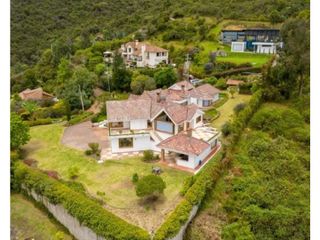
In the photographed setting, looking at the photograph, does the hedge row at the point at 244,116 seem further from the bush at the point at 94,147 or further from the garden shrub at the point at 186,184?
the bush at the point at 94,147

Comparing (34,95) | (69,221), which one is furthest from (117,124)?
(34,95)

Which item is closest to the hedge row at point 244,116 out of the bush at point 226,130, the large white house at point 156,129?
the bush at point 226,130

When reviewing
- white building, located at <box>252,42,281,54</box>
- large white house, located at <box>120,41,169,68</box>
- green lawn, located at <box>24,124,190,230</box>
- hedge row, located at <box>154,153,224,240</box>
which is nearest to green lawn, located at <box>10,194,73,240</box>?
green lawn, located at <box>24,124,190,230</box>

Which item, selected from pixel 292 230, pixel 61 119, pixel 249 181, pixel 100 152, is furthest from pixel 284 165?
pixel 61 119

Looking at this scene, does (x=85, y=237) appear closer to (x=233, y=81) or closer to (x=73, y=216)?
(x=73, y=216)

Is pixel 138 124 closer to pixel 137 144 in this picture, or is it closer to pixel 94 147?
pixel 137 144
